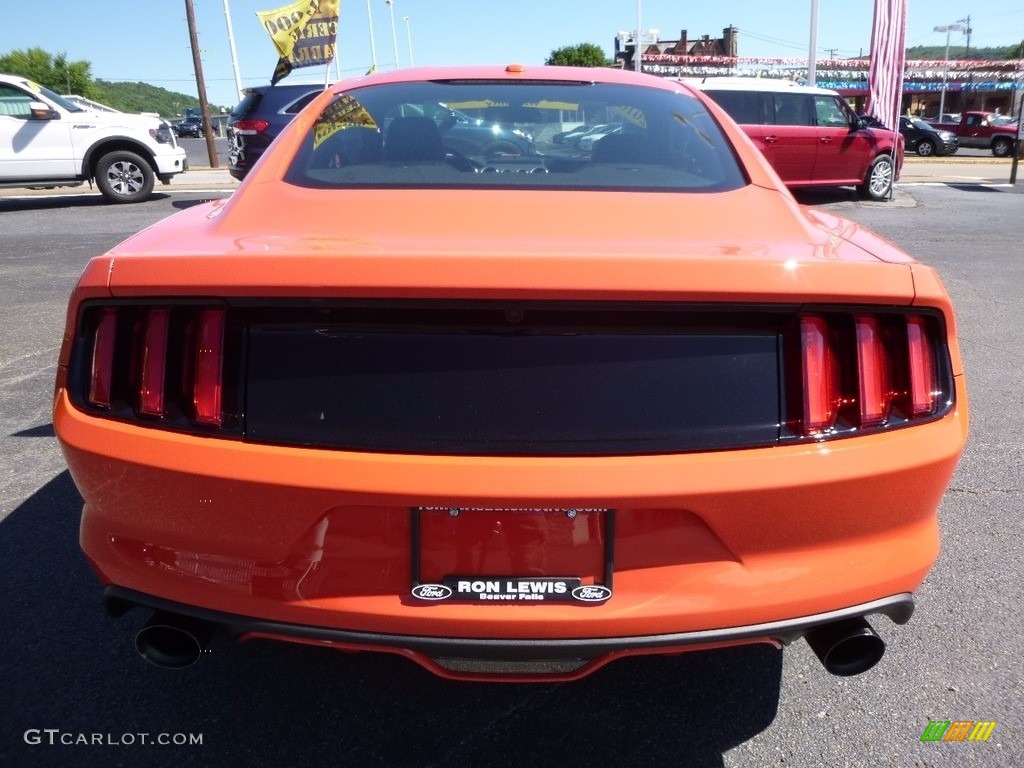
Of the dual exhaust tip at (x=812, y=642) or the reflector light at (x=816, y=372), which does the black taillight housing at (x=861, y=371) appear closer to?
the reflector light at (x=816, y=372)

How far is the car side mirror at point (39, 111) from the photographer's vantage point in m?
12.4

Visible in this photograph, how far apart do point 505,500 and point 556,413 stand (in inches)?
7.6

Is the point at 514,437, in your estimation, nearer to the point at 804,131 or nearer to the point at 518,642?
the point at 518,642

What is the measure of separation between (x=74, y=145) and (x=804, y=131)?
450 inches

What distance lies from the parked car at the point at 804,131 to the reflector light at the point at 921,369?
12338mm

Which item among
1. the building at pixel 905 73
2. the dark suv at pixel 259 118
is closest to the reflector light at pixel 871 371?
the dark suv at pixel 259 118

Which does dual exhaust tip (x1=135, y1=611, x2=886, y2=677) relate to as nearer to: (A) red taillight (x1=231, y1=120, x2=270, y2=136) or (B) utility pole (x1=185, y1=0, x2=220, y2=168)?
(A) red taillight (x1=231, y1=120, x2=270, y2=136)

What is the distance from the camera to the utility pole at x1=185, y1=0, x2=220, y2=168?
21.5m

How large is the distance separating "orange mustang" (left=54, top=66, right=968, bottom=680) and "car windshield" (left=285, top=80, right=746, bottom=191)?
68 centimetres

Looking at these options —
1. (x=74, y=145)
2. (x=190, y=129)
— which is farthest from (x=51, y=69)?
(x=74, y=145)

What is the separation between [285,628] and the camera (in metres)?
1.67

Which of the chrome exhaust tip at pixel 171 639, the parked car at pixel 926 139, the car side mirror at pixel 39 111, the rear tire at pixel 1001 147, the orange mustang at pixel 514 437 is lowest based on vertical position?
the rear tire at pixel 1001 147

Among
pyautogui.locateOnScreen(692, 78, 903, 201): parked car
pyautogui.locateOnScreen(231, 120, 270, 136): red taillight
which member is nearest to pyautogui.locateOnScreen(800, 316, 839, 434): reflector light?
pyautogui.locateOnScreen(231, 120, 270, 136): red taillight

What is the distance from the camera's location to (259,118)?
10656mm
